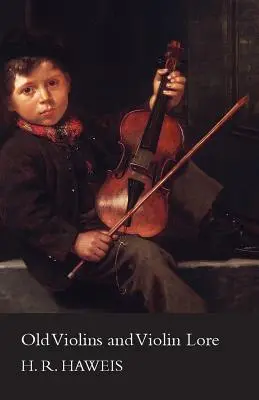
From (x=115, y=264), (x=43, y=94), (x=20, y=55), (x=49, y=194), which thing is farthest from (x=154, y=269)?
(x=20, y=55)

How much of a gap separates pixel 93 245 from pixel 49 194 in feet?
0.90

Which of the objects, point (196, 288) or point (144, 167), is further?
point (196, 288)

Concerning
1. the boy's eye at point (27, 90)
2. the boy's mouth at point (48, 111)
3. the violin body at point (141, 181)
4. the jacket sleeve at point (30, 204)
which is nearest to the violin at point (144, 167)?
the violin body at point (141, 181)

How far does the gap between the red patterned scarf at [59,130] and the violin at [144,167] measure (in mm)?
197

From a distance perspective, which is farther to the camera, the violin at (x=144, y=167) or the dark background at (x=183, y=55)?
the dark background at (x=183, y=55)

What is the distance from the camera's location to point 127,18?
3467 mm

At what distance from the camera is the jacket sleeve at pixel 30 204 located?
11.0 ft

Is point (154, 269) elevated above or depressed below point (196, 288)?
above

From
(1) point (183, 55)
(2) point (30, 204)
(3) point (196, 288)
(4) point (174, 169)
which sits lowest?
(3) point (196, 288)

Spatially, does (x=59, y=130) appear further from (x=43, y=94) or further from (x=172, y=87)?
(x=172, y=87)

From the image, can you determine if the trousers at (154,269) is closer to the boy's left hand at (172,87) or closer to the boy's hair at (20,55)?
the boy's left hand at (172,87)

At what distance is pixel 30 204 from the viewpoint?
11.0 feet

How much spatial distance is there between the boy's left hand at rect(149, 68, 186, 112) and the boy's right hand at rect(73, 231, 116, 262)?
57 centimetres

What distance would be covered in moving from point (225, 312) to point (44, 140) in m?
1.03
